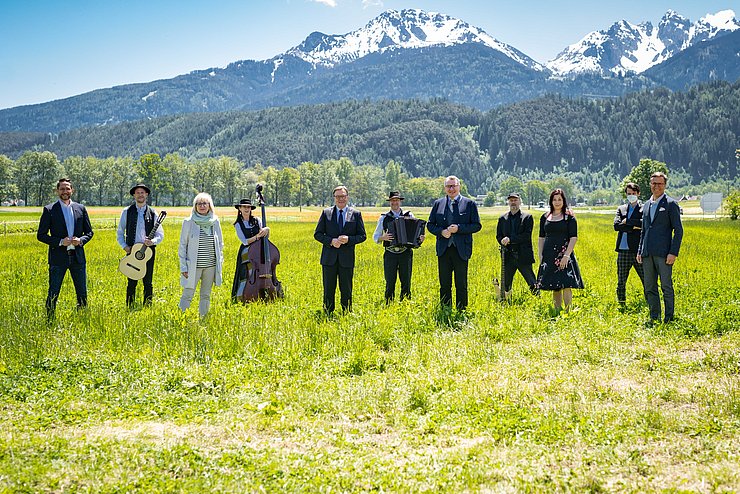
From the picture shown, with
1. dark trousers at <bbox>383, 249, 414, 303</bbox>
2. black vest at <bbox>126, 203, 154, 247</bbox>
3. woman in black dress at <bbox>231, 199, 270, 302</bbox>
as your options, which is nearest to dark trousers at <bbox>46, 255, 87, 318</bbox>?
black vest at <bbox>126, 203, 154, 247</bbox>

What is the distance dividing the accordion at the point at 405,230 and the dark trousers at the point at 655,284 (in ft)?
12.7

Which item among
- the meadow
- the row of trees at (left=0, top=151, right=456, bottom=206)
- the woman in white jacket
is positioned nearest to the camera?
the meadow

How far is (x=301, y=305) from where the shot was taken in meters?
10.9

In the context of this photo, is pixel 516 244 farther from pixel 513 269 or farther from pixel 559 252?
pixel 559 252

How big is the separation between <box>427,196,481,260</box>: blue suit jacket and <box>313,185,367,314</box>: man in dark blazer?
1303mm

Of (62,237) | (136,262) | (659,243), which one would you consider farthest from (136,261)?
(659,243)

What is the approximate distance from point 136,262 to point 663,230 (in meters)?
9.06

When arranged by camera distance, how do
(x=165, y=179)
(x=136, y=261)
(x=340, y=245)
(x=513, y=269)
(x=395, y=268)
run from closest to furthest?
1. (x=340, y=245)
2. (x=136, y=261)
3. (x=395, y=268)
4. (x=513, y=269)
5. (x=165, y=179)

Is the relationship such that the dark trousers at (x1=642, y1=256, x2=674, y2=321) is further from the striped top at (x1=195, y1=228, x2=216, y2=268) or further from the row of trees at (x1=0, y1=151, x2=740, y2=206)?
the row of trees at (x1=0, y1=151, x2=740, y2=206)

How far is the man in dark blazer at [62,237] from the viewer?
30.9 feet

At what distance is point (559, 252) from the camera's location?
993 cm

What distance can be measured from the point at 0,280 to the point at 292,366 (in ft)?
37.9

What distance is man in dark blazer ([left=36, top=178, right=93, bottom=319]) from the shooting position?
30.9 ft

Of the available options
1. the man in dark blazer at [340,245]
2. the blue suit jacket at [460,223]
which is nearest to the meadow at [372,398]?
the man in dark blazer at [340,245]
